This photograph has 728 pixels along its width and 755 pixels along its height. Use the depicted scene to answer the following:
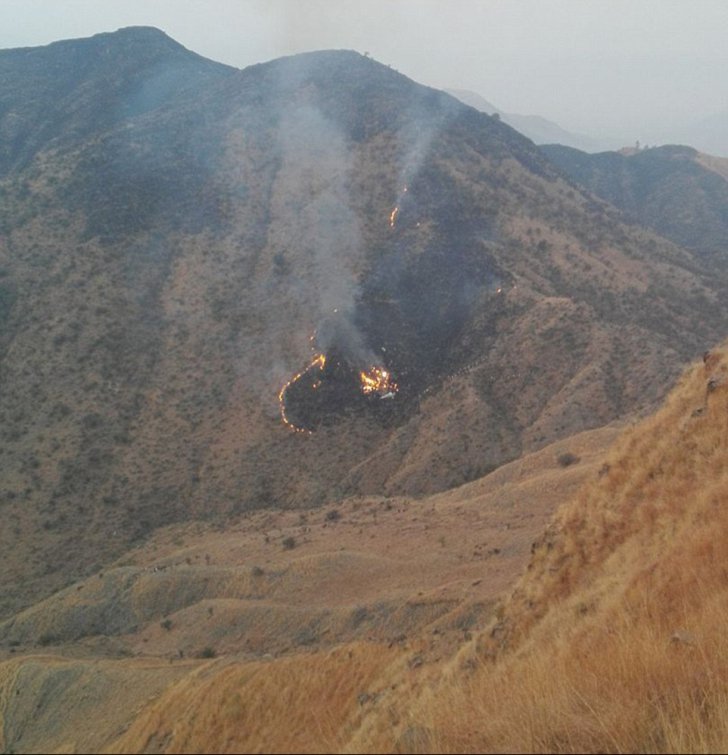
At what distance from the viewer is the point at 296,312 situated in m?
39.4

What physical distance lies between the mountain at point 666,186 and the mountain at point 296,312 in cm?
3383

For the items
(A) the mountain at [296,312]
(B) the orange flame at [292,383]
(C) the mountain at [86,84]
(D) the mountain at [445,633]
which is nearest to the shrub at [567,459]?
(D) the mountain at [445,633]

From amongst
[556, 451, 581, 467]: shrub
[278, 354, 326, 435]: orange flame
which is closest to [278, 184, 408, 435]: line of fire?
[278, 354, 326, 435]: orange flame

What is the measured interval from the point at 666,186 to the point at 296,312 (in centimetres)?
7689

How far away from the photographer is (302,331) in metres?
38.2

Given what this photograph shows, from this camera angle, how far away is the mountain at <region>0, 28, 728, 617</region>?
29.9 meters

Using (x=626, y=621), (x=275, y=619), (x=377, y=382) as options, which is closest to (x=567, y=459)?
(x=275, y=619)

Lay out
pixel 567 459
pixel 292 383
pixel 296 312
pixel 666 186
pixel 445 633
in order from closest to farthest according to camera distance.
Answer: pixel 445 633 < pixel 567 459 < pixel 292 383 < pixel 296 312 < pixel 666 186

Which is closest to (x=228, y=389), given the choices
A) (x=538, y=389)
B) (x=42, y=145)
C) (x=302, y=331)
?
(x=302, y=331)

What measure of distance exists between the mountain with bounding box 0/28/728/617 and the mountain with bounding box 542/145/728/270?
3383 centimetres

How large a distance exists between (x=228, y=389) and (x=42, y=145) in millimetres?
39633

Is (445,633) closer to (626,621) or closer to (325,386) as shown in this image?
(626,621)

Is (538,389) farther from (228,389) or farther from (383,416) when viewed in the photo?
(228,389)

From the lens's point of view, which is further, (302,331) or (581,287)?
(581,287)
